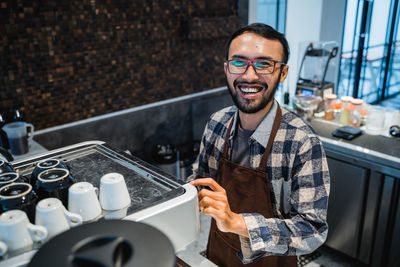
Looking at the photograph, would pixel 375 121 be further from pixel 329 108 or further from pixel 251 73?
pixel 251 73

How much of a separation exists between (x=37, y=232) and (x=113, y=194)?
0.63 feet

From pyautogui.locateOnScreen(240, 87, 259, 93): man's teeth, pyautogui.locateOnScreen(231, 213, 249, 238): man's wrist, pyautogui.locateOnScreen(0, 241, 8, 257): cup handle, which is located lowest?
pyautogui.locateOnScreen(231, 213, 249, 238): man's wrist

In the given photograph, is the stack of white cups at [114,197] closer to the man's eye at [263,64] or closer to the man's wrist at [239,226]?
the man's wrist at [239,226]

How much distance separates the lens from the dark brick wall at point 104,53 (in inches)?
100

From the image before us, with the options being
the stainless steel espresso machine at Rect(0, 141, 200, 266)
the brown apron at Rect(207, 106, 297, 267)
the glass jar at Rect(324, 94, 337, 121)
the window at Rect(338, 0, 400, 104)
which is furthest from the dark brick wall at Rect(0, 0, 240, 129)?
the window at Rect(338, 0, 400, 104)

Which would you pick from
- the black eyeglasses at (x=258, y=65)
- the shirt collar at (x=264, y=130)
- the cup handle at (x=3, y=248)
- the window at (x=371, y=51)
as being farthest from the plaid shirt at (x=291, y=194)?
the window at (x=371, y=51)

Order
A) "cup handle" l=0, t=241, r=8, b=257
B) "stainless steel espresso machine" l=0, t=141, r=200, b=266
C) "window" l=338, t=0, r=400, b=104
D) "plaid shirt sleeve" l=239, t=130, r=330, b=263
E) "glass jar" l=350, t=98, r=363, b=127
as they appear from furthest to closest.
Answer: "window" l=338, t=0, r=400, b=104
"glass jar" l=350, t=98, r=363, b=127
"plaid shirt sleeve" l=239, t=130, r=330, b=263
"cup handle" l=0, t=241, r=8, b=257
"stainless steel espresso machine" l=0, t=141, r=200, b=266

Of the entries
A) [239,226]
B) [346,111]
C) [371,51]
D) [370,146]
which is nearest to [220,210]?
[239,226]

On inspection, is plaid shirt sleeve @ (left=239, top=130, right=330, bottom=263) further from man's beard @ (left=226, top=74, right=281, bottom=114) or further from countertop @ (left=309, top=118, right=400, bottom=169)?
countertop @ (left=309, top=118, right=400, bottom=169)

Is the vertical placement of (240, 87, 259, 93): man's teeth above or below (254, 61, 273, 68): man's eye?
below

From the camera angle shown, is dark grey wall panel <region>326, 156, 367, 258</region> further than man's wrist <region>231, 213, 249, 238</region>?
Yes

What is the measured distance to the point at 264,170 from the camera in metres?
1.44

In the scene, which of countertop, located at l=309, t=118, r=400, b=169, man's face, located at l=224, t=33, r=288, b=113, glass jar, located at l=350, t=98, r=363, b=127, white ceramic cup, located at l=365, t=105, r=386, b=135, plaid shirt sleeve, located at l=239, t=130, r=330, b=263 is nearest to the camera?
plaid shirt sleeve, located at l=239, t=130, r=330, b=263

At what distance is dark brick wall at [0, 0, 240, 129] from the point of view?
2551mm
